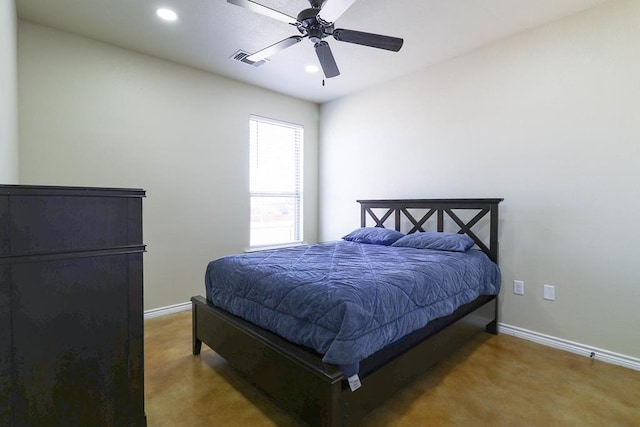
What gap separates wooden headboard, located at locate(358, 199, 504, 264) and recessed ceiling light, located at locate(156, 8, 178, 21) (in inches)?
110

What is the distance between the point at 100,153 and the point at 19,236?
92.3 inches

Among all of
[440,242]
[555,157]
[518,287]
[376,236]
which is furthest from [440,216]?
[555,157]

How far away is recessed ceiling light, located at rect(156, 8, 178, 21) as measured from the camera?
2.53 m

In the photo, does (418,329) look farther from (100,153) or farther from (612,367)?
(100,153)

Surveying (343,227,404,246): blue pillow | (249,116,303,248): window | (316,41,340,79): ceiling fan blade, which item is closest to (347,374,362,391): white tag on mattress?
(343,227,404,246): blue pillow

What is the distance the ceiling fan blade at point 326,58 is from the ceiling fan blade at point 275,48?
0.52ft

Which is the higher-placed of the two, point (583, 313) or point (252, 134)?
point (252, 134)

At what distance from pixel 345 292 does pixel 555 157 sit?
240cm

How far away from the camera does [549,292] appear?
9.03ft

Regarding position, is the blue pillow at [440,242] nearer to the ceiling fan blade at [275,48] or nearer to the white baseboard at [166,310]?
the ceiling fan blade at [275,48]

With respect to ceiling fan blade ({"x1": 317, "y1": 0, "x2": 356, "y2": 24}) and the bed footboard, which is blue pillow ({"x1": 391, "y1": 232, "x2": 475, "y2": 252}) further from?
ceiling fan blade ({"x1": 317, "y1": 0, "x2": 356, "y2": 24})

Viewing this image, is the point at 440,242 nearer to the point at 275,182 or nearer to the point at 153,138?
the point at 275,182

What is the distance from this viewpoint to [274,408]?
183cm

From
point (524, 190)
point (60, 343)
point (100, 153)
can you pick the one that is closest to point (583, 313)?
point (524, 190)
